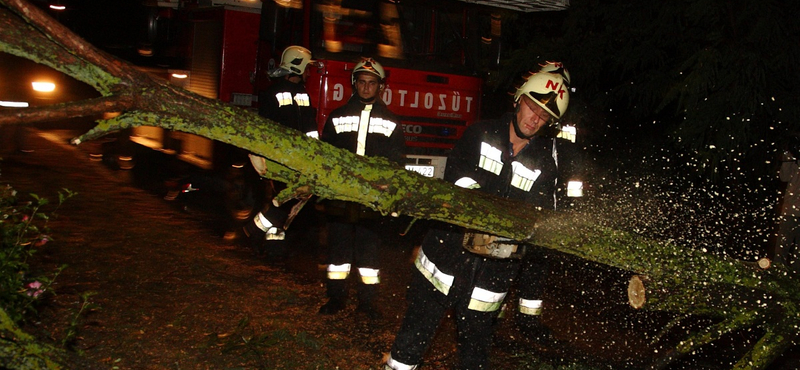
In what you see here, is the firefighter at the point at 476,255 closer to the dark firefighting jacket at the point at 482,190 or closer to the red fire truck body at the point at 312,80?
the dark firefighting jacket at the point at 482,190

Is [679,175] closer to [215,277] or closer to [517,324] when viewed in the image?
[517,324]

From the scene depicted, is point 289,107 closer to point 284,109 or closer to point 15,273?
point 284,109

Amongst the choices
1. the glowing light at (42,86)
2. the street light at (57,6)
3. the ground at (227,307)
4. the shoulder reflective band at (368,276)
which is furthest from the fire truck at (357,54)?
the street light at (57,6)

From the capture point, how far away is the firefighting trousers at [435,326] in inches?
136

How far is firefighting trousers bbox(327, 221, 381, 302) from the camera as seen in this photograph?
4992mm

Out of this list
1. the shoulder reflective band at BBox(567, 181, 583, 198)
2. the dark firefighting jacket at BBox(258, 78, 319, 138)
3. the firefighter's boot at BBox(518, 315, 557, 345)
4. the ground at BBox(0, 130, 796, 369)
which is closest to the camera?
the ground at BBox(0, 130, 796, 369)

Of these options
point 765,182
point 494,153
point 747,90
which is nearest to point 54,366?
point 494,153

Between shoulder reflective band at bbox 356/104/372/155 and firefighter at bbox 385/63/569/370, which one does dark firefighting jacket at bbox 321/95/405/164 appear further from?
firefighter at bbox 385/63/569/370

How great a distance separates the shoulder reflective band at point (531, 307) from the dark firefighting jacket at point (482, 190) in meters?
1.49

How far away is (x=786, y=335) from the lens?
3.24 m

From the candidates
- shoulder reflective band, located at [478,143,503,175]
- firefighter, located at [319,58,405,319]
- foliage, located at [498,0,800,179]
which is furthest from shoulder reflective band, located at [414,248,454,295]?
foliage, located at [498,0,800,179]

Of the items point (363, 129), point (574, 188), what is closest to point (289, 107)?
point (363, 129)

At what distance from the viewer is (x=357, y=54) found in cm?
683

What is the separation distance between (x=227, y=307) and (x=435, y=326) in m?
2.03
